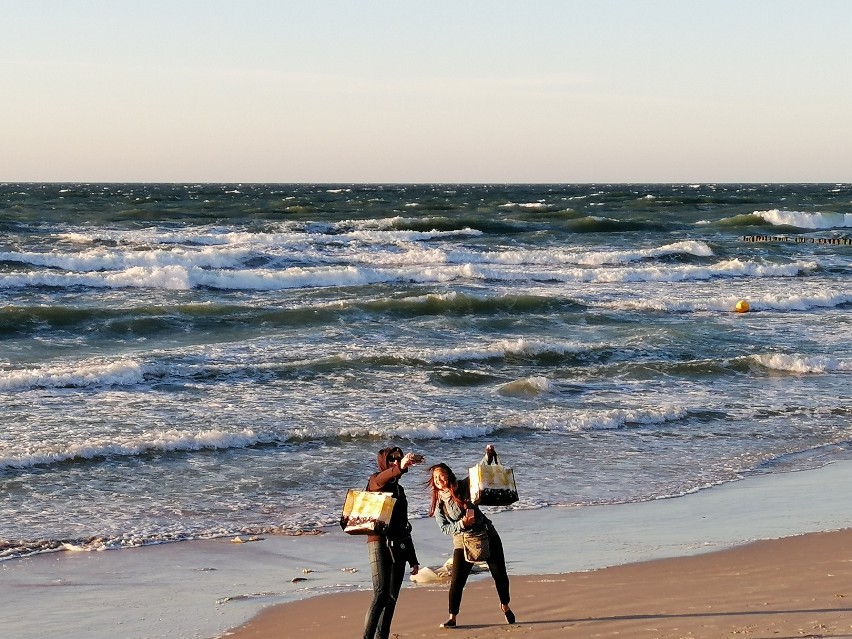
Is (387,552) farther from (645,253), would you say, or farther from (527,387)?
(645,253)

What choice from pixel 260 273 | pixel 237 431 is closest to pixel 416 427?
pixel 237 431

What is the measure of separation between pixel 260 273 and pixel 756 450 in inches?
921

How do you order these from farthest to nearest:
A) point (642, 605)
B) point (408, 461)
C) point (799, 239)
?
point (799, 239)
point (642, 605)
point (408, 461)

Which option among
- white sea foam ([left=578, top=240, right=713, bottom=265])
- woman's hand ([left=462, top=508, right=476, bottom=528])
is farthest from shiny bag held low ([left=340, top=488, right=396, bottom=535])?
white sea foam ([left=578, top=240, right=713, bottom=265])

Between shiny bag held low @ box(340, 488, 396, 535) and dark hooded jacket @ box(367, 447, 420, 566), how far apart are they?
0.17ft

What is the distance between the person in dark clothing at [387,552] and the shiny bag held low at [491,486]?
23.0 inches

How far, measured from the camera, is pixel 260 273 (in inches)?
1406

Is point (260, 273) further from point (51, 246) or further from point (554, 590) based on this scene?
point (554, 590)

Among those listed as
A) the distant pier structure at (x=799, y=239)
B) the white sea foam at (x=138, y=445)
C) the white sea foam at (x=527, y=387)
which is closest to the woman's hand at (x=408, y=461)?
the white sea foam at (x=138, y=445)

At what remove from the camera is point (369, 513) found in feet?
23.9

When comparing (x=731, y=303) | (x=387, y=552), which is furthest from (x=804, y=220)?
(x=387, y=552)

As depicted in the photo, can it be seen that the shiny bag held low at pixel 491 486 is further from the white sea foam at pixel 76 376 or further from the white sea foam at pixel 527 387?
the white sea foam at pixel 76 376

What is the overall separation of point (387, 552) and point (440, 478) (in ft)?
2.07

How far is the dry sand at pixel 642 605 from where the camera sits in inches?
295
